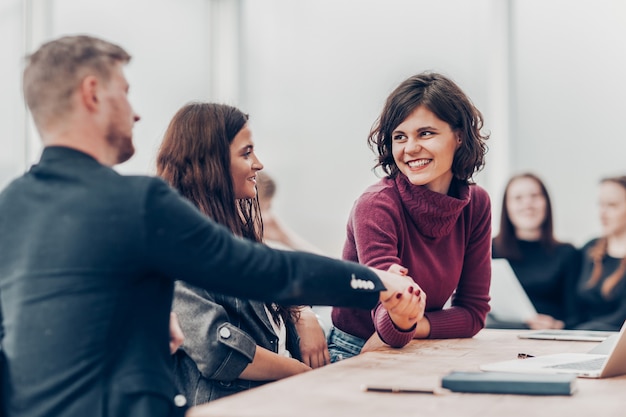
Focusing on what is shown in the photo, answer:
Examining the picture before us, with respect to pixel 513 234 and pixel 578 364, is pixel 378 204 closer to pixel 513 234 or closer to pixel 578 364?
pixel 578 364

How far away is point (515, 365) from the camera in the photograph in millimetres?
1714

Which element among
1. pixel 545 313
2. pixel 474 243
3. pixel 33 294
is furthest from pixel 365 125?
pixel 33 294

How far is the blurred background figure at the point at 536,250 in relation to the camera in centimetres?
428

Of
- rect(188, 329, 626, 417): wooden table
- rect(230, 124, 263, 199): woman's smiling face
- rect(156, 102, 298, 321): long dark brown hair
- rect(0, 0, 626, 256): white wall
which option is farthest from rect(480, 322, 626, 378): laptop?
rect(0, 0, 626, 256): white wall

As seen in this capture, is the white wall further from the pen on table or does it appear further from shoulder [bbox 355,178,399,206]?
the pen on table

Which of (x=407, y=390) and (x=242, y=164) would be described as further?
(x=242, y=164)

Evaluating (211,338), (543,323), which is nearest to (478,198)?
(211,338)

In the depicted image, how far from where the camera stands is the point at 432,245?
7.80ft

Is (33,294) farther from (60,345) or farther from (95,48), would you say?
(95,48)

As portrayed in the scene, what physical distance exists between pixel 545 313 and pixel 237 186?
255cm

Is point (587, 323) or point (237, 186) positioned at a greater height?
point (237, 186)

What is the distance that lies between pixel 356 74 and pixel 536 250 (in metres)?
1.86

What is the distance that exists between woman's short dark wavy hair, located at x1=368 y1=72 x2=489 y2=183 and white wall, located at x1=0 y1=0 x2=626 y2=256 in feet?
8.23

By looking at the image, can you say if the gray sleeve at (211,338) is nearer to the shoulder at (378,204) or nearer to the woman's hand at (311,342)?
the woman's hand at (311,342)
